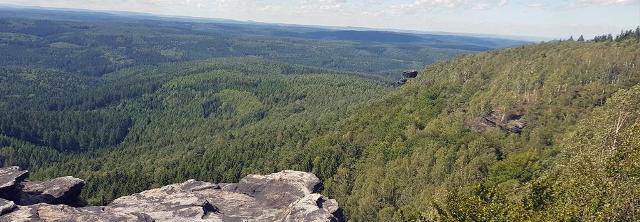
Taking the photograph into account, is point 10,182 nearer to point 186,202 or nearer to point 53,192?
point 53,192

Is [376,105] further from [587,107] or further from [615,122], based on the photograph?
[615,122]

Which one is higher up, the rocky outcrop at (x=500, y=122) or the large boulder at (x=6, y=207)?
the rocky outcrop at (x=500, y=122)

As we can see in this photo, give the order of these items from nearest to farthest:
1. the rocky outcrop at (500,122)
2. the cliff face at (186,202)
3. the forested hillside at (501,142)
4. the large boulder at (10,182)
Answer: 1. the forested hillside at (501,142)
2. the cliff face at (186,202)
3. the large boulder at (10,182)
4. the rocky outcrop at (500,122)

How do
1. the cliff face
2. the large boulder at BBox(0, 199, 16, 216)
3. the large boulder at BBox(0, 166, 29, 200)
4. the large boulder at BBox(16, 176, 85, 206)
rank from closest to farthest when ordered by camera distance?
the large boulder at BBox(0, 199, 16, 216), the cliff face, the large boulder at BBox(0, 166, 29, 200), the large boulder at BBox(16, 176, 85, 206)

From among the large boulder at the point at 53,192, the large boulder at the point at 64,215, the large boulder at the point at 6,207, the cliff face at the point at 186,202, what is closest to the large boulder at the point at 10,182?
the cliff face at the point at 186,202

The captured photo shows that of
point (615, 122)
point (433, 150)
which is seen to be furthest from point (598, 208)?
point (433, 150)

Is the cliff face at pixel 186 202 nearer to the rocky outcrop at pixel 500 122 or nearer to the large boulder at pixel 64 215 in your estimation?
the large boulder at pixel 64 215

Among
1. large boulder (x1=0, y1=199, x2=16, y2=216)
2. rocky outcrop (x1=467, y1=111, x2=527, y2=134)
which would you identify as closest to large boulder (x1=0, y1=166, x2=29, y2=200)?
large boulder (x1=0, y1=199, x2=16, y2=216)

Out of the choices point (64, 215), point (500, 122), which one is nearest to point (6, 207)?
point (64, 215)

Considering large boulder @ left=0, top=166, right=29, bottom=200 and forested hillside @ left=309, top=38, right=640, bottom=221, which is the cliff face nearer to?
large boulder @ left=0, top=166, right=29, bottom=200
